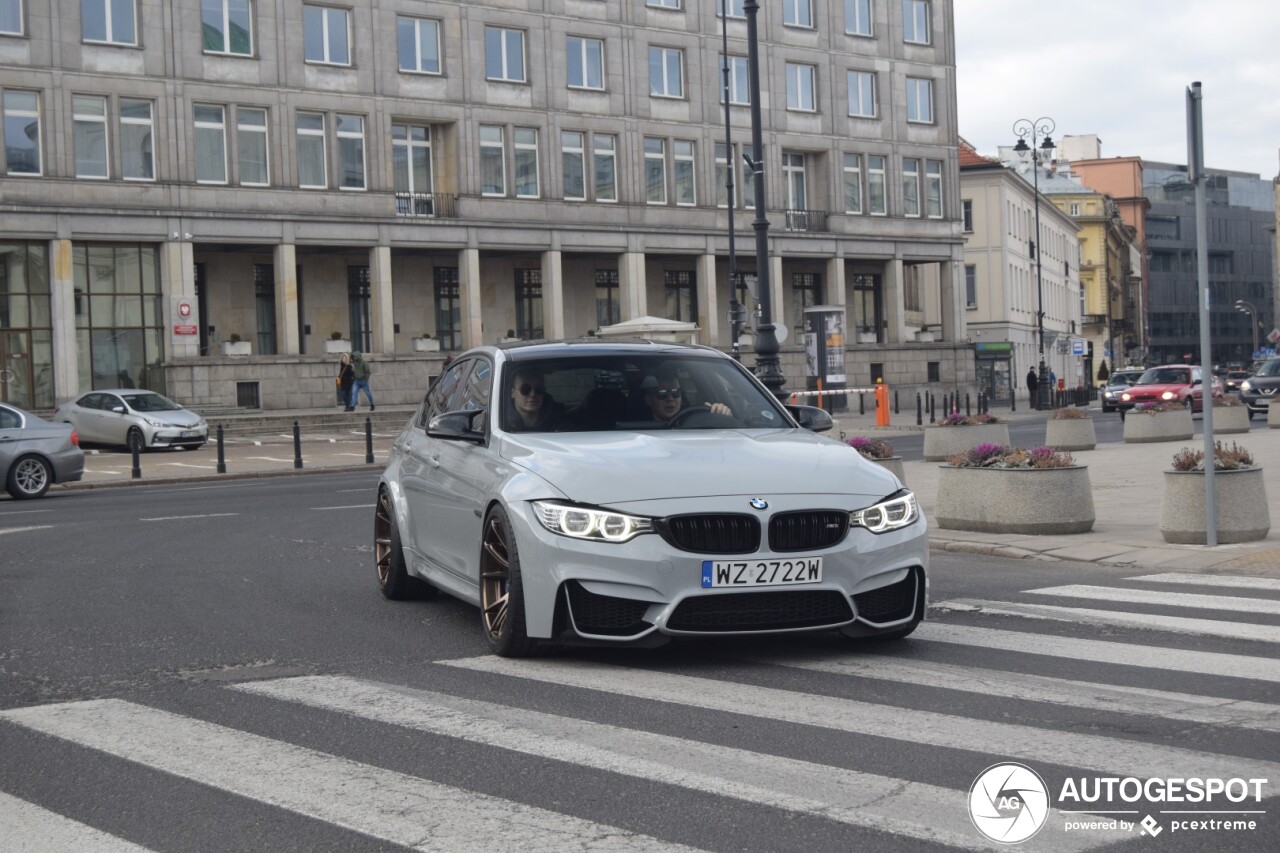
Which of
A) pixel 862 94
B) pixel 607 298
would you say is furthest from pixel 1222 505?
pixel 862 94

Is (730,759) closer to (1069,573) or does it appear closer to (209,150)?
(1069,573)

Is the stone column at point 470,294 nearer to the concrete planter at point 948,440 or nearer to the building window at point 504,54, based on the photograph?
the building window at point 504,54

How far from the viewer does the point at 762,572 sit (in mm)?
7371

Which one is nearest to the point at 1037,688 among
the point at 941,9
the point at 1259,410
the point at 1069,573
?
the point at 1069,573

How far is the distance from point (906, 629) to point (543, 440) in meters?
2.01

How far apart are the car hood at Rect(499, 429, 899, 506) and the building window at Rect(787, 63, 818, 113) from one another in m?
57.4

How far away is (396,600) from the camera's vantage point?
10.5 m

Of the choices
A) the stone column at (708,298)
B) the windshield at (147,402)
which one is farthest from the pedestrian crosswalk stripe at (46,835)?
the stone column at (708,298)

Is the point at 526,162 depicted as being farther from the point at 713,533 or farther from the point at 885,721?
the point at 885,721

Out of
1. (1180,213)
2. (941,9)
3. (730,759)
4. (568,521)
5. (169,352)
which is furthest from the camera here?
(1180,213)

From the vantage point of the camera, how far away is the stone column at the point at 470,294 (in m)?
55.4

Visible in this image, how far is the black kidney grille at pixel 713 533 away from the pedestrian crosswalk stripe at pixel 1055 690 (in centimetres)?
67

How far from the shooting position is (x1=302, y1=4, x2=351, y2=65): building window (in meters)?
52.0

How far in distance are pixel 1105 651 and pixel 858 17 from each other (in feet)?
204
